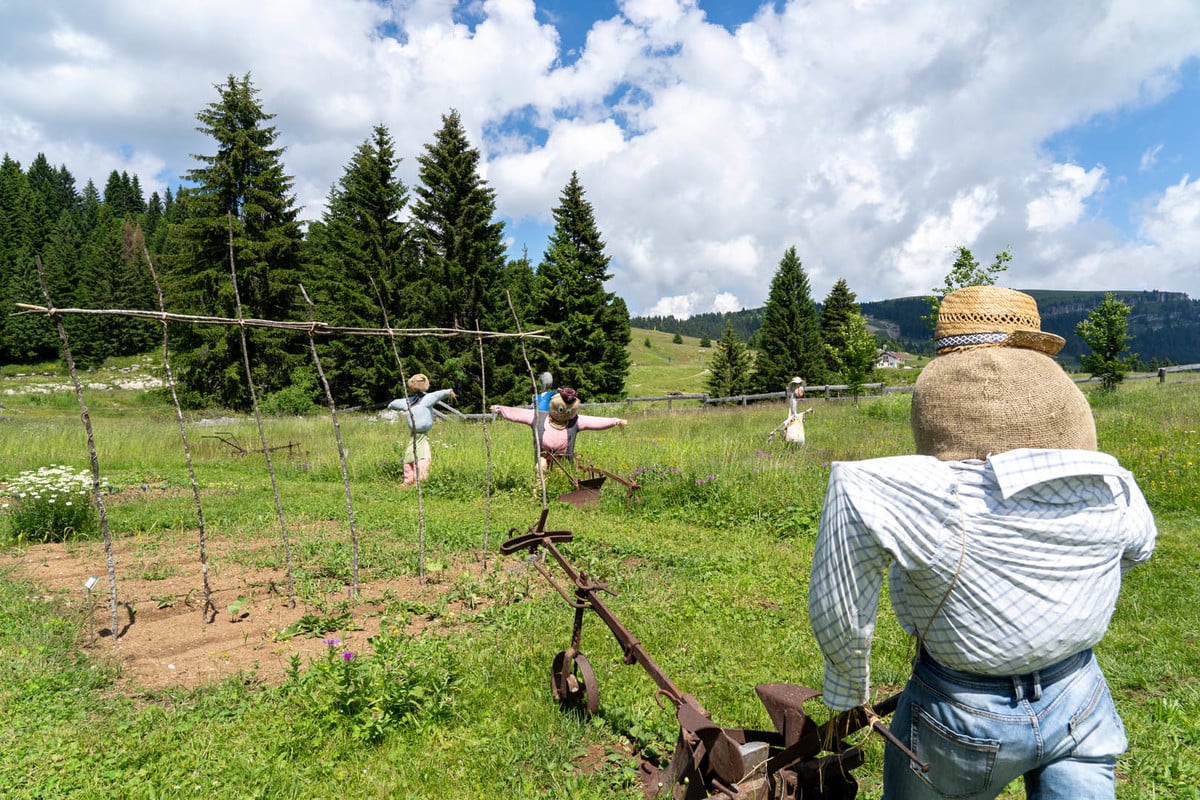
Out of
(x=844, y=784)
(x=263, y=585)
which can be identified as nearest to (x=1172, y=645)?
(x=844, y=784)

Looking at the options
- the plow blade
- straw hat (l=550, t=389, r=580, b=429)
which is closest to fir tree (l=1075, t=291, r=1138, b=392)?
straw hat (l=550, t=389, r=580, b=429)

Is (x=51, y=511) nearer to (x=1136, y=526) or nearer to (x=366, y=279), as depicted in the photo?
(x=1136, y=526)

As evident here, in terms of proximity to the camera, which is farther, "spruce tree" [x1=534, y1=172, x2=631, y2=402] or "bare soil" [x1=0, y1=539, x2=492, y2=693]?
"spruce tree" [x1=534, y1=172, x2=631, y2=402]

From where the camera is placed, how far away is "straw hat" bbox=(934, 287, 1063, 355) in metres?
1.65

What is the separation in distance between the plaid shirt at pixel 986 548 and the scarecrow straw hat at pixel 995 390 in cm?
11

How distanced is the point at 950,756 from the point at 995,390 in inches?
34.6

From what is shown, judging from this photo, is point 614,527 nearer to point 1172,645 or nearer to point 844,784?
point 1172,645

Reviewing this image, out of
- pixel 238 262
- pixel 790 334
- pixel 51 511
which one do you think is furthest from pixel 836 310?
pixel 51 511

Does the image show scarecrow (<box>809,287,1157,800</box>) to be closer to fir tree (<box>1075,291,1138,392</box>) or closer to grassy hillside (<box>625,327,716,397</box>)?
fir tree (<box>1075,291,1138,392</box>)

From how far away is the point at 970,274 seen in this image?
2138cm

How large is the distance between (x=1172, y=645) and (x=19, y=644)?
7.55 m

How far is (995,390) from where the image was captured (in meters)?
1.54

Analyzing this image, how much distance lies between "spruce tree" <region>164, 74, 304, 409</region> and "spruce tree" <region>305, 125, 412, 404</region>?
196 cm

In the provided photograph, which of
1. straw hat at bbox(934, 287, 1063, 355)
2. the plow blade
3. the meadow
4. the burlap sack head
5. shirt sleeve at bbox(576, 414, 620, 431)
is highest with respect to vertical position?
straw hat at bbox(934, 287, 1063, 355)
